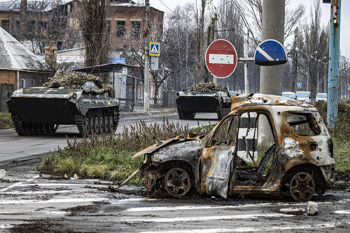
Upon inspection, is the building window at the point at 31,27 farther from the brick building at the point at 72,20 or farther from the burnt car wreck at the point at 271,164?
the burnt car wreck at the point at 271,164

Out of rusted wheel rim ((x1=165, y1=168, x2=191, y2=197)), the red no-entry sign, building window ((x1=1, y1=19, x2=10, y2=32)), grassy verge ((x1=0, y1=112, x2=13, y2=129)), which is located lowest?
grassy verge ((x1=0, y1=112, x2=13, y2=129))

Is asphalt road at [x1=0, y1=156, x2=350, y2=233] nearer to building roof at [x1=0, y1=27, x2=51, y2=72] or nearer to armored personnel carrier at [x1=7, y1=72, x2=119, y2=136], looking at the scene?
armored personnel carrier at [x1=7, y1=72, x2=119, y2=136]

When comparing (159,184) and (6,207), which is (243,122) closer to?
(159,184)

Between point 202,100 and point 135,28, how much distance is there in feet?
138

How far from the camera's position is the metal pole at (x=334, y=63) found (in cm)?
1547

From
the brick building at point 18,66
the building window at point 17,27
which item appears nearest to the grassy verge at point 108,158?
the brick building at point 18,66

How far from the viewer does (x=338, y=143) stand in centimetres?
1188

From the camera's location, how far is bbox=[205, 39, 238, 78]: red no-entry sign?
10.0 metres

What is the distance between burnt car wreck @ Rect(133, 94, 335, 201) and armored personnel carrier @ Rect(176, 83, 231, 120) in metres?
20.6

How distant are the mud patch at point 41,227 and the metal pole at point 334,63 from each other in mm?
10842

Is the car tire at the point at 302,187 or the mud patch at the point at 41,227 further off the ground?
the car tire at the point at 302,187

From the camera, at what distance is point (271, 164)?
743 cm

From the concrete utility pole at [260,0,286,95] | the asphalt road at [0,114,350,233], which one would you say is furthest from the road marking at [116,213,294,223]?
the concrete utility pole at [260,0,286,95]

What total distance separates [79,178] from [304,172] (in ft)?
13.2
